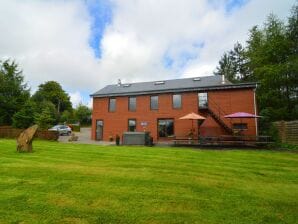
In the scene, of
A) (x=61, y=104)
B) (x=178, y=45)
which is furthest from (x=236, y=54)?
(x=61, y=104)

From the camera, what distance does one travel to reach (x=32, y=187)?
600cm

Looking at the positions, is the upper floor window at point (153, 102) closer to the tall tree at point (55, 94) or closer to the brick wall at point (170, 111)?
the brick wall at point (170, 111)

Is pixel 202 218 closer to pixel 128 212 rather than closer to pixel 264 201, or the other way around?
pixel 128 212

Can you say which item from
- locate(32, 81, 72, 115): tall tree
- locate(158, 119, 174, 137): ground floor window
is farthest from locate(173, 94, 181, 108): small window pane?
locate(32, 81, 72, 115): tall tree

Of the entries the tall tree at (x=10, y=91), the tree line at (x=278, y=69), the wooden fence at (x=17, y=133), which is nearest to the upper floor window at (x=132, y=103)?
the wooden fence at (x=17, y=133)

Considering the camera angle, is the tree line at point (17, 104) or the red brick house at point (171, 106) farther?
the tree line at point (17, 104)

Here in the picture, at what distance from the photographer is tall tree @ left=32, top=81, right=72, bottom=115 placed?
213ft

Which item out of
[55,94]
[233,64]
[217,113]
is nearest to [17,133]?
[217,113]

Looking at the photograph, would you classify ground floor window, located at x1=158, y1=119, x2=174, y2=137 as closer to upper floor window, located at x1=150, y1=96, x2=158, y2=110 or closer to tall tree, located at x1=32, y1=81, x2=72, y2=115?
upper floor window, located at x1=150, y1=96, x2=158, y2=110

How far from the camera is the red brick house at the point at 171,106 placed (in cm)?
2294

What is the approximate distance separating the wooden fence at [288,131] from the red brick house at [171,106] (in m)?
2.72

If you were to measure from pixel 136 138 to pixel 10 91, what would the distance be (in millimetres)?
23246

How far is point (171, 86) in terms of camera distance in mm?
→ 26734

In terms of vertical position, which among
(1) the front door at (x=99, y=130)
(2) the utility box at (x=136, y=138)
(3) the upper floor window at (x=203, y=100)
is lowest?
(2) the utility box at (x=136, y=138)
